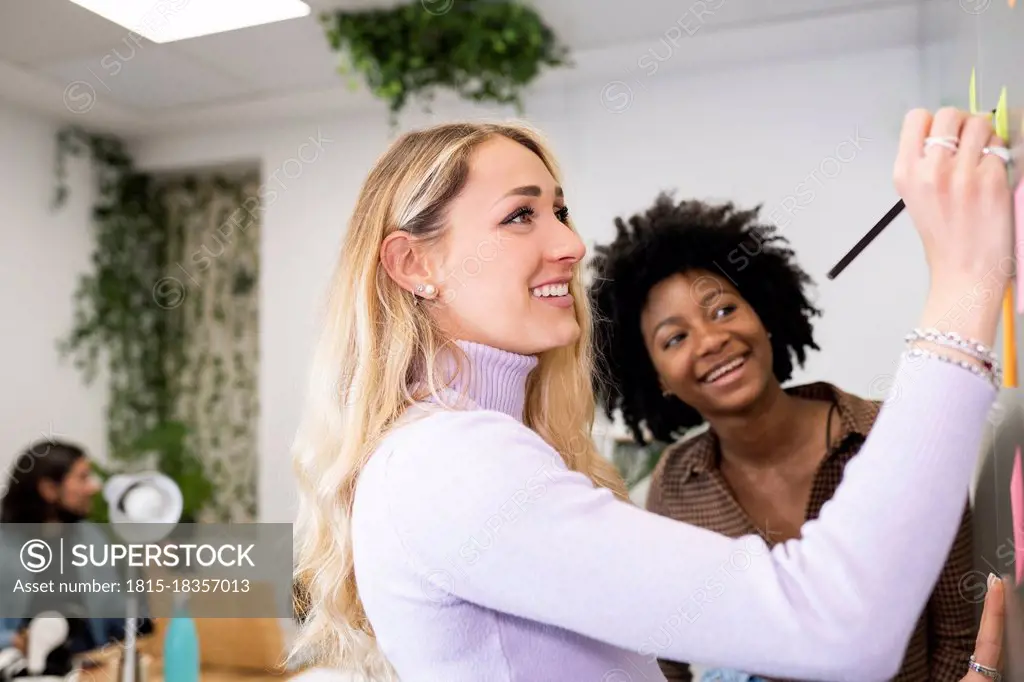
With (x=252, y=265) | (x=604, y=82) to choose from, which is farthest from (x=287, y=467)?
(x=604, y=82)

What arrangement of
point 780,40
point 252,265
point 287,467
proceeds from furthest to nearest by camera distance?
1. point 252,265
2. point 287,467
3. point 780,40

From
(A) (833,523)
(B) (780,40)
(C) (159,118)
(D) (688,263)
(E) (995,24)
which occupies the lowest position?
(A) (833,523)

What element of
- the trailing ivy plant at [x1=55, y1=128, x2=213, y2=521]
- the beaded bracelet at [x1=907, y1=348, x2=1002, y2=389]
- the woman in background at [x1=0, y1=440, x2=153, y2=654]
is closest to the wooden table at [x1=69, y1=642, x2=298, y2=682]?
the woman in background at [x1=0, y1=440, x2=153, y2=654]

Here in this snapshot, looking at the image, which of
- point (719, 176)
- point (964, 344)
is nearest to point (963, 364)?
point (964, 344)

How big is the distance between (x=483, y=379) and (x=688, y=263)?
0.52 m

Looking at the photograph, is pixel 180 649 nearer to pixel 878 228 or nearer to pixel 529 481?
pixel 529 481

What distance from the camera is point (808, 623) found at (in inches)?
21.0

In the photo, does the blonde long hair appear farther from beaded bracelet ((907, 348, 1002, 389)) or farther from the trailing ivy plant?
the trailing ivy plant

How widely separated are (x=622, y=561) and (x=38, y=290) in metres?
2.14

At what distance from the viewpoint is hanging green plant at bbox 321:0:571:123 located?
6.10 ft

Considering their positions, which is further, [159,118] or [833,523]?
[159,118]

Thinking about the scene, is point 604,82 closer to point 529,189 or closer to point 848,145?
point 848,145

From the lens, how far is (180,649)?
1.71 m

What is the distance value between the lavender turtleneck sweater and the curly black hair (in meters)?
0.62
